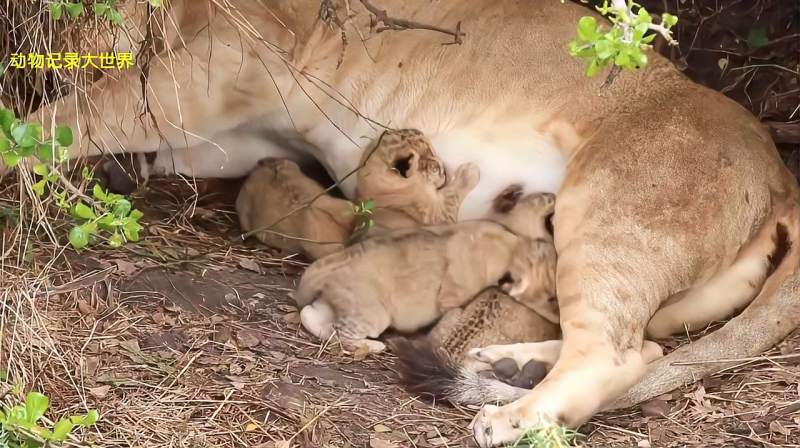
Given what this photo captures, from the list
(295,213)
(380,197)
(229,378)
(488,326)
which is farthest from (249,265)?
(488,326)

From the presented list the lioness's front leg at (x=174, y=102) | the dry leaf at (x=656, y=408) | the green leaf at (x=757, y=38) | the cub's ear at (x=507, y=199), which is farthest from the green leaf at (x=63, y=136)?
the green leaf at (x=757, y=38)

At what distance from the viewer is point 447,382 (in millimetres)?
3029

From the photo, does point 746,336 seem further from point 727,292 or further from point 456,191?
point 456,191

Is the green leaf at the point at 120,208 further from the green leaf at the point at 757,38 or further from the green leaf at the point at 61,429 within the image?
the green leaf at the point at 757,38

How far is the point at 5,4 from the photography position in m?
3.21

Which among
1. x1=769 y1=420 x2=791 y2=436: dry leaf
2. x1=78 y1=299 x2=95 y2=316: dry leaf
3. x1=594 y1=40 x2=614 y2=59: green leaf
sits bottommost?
x1=769 y1=420 x2=791 y2=436: dry leaf

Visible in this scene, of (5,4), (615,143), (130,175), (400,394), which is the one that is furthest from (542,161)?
(5,4)

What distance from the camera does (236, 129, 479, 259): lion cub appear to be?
145 inches

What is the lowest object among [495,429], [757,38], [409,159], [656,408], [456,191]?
[656,408]

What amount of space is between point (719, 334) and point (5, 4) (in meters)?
2.34

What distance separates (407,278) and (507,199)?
0.58 metres

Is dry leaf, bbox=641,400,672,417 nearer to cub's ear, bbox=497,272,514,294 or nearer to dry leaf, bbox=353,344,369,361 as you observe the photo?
cub's ear, bbox=497,272,514,294

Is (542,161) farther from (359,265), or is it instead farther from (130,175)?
(130,175)

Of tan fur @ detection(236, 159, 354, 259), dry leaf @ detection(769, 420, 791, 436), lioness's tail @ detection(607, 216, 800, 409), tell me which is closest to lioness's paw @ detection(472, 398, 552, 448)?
lioness's tail @ detection(607, 216, 800, 409)
